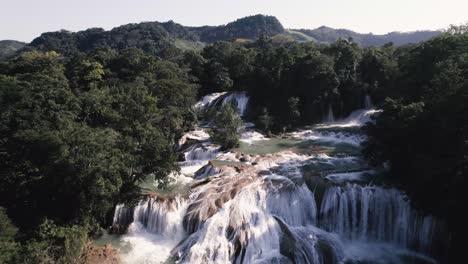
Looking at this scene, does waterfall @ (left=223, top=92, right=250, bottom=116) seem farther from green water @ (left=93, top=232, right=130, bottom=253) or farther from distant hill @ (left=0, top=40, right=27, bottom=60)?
distant hill @ (left=0, top=40, right=27, bottom=60)

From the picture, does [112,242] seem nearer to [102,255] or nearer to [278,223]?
[102,255]

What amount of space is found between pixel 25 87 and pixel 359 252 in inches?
1163

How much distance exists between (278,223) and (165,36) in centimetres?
12621

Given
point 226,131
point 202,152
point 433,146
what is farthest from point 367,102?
point 433,146

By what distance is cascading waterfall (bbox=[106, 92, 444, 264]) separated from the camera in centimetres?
1795

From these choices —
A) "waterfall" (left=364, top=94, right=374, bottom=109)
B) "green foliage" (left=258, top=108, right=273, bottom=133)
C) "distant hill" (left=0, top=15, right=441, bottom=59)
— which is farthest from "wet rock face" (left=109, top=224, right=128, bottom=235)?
"distant hill" (left=0, top=15, right=441, bottom=59)

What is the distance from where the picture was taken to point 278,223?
64.3 feet

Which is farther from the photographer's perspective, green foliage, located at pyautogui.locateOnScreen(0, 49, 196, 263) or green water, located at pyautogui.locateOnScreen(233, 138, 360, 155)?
green water, located at pyautogui.locateOnScreen(233, 138, 360, 155)

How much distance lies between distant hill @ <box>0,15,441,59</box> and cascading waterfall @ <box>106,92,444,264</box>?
196ft

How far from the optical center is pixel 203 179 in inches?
931

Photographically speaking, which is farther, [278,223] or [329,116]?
[329,116]

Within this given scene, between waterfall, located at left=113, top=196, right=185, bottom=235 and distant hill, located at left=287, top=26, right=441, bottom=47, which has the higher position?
distant hill, located at left=287, top=26, right=441, bottom=47

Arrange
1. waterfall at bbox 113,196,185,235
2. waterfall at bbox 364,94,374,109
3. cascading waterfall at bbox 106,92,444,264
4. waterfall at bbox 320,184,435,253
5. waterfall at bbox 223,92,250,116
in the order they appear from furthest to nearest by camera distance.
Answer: waterfall at bbox 223,92,250,116 < waterfall at bbox 364,94,374,109 < waterfall at bbox 320,184,435,253 < waterfall at bbox 113,196,185,235 < cascading waterfall at bbox 106,92,444,264

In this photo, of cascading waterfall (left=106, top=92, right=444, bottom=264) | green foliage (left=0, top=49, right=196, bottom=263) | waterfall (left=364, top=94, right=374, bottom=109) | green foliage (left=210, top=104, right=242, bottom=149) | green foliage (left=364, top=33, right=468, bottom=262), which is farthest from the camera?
waterfall (left=364, top=94, right=374, bottom=109)
